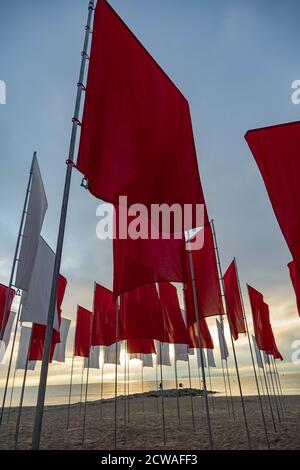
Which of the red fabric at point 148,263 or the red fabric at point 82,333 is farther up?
the red fabric at point 82,333

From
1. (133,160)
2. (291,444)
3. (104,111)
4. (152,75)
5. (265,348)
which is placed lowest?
(291,444)

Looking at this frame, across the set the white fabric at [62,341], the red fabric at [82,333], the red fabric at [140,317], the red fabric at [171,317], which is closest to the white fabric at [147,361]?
the red fabric at [82,333]

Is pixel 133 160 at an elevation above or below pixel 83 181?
above

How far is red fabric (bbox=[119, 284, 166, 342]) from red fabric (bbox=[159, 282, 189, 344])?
1255 mm

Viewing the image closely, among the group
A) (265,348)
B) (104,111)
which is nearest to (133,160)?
(104,111)

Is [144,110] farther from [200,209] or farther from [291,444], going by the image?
[291,444]

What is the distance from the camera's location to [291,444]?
1012cm

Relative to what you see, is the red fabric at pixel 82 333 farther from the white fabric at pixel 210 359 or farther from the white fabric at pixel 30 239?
the white fabric at pixel 30 239

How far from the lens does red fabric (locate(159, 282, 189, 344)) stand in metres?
12.1

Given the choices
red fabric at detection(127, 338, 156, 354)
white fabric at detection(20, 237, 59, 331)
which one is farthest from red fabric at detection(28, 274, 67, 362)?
red fabric at detection(127, 338, 156, 354)

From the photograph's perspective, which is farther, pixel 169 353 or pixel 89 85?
pixel 169 353

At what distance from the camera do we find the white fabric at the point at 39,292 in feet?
24.0

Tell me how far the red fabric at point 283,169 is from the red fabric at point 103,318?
33.8 feet
